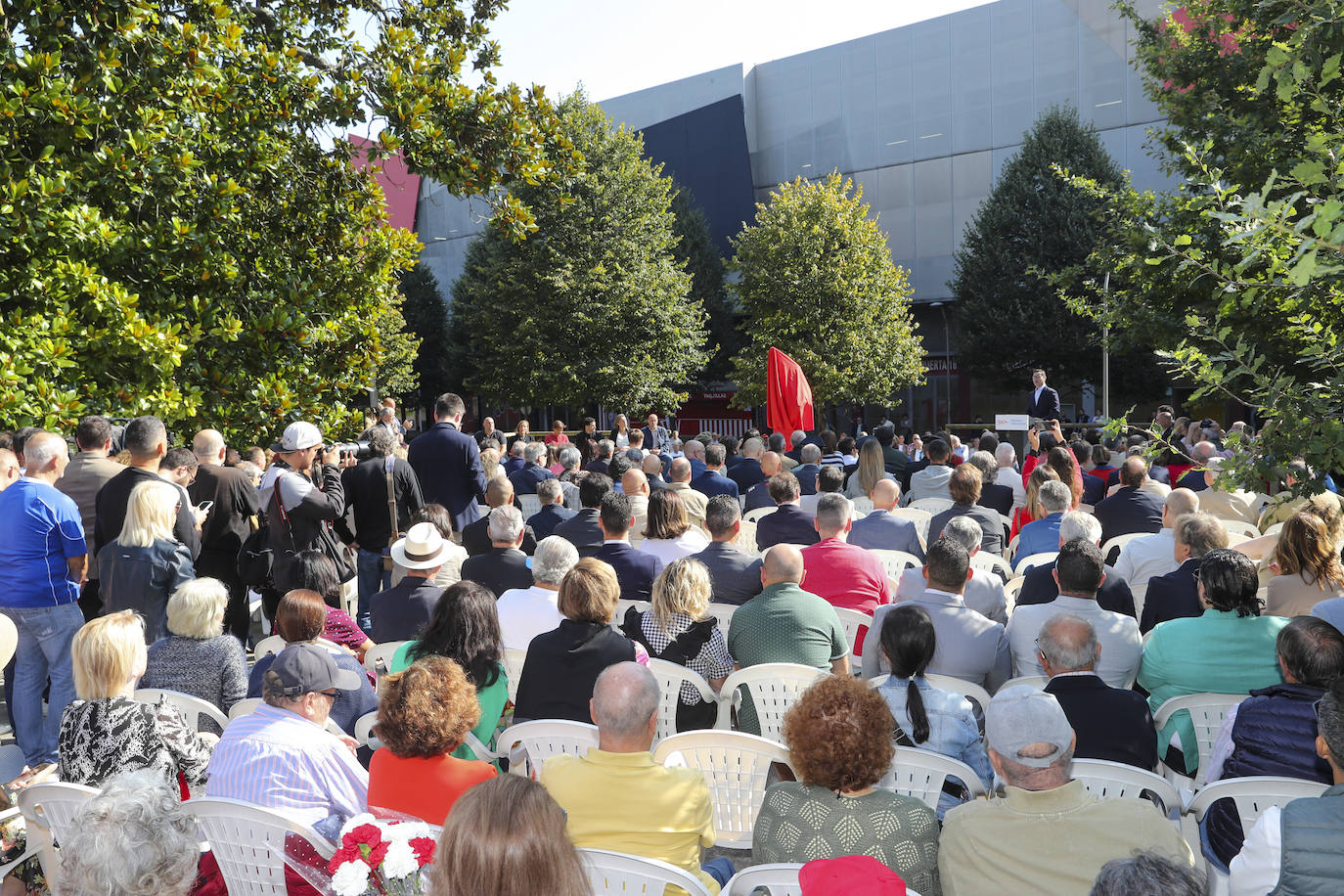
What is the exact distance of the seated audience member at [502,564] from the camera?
563cm

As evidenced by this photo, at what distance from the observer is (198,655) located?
4246mm

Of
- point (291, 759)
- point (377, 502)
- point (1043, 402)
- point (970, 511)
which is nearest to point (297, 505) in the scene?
point (377, 502)

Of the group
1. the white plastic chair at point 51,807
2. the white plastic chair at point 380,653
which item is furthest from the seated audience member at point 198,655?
A: the white plastic chair at point 51,807

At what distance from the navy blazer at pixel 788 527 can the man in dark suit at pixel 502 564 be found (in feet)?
6.96

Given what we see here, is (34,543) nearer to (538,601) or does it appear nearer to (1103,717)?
(538,601)

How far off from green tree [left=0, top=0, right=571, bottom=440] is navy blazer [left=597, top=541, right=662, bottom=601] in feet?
12.6

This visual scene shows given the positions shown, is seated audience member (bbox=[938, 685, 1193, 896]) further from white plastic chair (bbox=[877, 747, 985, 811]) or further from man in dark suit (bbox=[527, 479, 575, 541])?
man in dark suit (bbox=[527, 479, 575, 541])

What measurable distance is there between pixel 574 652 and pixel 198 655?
1732mm

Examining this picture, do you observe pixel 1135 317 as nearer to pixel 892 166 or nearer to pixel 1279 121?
pixel 1279 121

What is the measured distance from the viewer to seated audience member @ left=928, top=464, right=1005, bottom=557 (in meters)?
7.10

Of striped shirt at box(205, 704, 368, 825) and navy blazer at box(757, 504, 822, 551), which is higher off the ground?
navy blazer at box(757, 504, 822, 551)

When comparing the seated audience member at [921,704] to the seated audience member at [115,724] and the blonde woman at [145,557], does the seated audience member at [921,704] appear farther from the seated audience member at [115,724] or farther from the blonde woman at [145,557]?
the blonde woman at [145,557]

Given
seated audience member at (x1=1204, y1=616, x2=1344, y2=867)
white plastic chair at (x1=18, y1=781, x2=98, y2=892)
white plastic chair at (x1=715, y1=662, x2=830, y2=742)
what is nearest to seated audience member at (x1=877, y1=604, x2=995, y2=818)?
white plastic chair at (x1=715, y1=662, x2=830, y2=742)

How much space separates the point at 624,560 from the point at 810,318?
2057 cm
